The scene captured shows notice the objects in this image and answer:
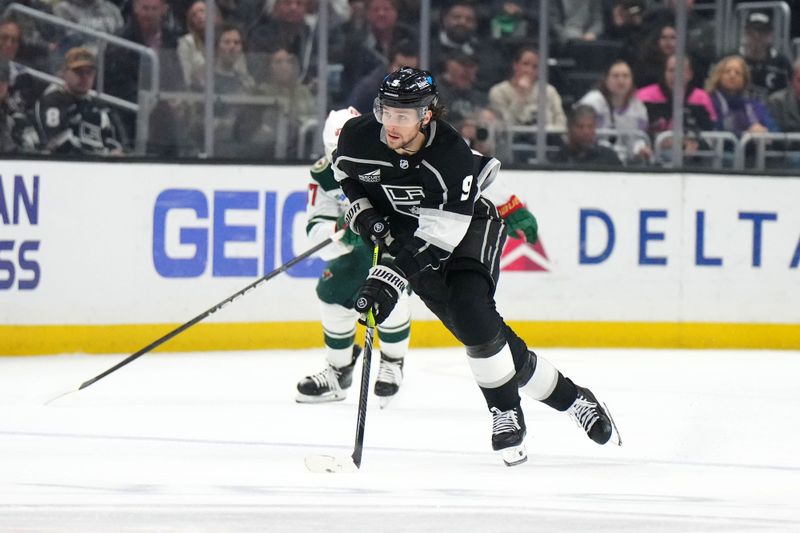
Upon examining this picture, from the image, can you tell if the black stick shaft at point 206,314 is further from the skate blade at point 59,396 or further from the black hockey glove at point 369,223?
the black hockey glove at point 369,223

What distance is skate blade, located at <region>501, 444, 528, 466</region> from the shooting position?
3.89 metres

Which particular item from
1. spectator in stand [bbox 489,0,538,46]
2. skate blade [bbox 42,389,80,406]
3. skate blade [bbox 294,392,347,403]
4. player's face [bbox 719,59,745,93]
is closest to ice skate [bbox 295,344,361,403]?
skate blade [bbox 294,392,347,403]

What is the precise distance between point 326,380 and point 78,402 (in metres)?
0.87

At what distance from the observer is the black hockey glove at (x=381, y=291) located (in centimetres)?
377

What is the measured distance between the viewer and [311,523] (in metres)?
3.17

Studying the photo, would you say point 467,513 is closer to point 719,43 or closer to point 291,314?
point 291,314

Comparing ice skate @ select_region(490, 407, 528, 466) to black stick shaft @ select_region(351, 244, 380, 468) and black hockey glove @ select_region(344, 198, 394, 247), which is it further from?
black hockey glove @ select_region(344, 198, 394, 247)

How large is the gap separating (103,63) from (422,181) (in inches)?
111

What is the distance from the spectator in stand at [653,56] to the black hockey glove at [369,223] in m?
3.31

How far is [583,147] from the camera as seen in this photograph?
683 centimetres

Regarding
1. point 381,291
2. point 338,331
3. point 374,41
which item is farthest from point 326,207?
point 374,41

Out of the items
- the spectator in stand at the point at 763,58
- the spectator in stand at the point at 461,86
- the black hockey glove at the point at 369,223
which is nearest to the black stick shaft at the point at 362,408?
the black hockey glove at the point at 369,223

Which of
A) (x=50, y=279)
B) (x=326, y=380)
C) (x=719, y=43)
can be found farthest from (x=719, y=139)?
(x=50, y=279)

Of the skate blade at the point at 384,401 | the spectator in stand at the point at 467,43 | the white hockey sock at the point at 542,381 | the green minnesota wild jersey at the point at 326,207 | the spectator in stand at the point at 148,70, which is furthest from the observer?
the spectator in stand at the point at 467,43
